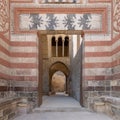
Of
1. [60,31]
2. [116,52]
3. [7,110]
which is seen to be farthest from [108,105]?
[60,31]

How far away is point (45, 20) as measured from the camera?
8.51 meters

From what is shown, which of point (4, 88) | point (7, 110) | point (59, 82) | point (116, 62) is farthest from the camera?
point (59, 82)

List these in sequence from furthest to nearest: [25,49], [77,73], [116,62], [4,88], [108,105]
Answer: [77,73] → [25,49] → [116,62] → [4,88] → [108,105]

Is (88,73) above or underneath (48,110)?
above

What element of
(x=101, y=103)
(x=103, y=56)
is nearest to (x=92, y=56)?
(x=103, y=56)

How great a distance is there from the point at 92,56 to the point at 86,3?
172 centimetres

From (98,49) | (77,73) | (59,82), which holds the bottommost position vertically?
(59,82)

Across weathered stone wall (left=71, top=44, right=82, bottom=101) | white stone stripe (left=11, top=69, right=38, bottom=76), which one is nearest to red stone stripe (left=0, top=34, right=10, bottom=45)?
white stone stripe (left=11, top=69, right=38, bottom=76)

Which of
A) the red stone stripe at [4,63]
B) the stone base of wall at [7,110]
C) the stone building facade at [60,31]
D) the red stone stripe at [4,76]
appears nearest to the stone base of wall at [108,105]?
the stone building facade at [60,31]

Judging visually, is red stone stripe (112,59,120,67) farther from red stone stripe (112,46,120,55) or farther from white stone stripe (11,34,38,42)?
white stone stripe (11,34,38,42)

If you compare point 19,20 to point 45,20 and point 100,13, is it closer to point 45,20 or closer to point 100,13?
point 45,20

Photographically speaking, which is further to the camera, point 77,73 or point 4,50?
point 77,73

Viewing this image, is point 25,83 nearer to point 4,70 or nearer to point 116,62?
point 4,70

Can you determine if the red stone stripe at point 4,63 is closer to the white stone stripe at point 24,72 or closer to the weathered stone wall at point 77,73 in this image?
the white stone stripe at point 24,72
